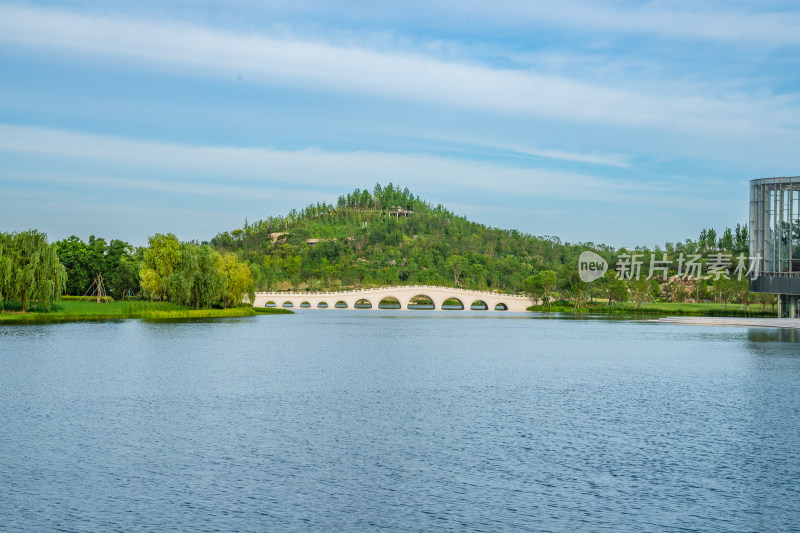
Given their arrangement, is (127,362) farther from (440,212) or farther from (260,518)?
(440,212)

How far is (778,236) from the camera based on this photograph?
6309 cm

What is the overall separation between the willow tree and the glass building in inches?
2127

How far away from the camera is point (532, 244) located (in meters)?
160

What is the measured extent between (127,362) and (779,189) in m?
55.2

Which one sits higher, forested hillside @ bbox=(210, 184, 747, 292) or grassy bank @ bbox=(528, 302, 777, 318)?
forested hillside @ bbox=(210, 184, 747, 292)

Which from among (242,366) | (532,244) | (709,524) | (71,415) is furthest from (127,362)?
(532,244)

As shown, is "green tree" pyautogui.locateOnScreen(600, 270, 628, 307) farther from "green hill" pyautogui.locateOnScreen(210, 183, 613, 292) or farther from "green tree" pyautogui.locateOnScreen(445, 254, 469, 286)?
"green tree" pyautogui.locateOnScreen(445, 254, 469, 286)

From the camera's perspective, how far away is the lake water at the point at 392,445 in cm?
1055

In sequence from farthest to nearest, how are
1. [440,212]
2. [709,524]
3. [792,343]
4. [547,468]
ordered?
[440,212] < [792,343] < [547,468] < [709,524]

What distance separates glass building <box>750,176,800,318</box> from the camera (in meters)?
62.5

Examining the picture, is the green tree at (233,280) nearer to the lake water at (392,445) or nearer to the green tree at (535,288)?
the lake water at (392,445)

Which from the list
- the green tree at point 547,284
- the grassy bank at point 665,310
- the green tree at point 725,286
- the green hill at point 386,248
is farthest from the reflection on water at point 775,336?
the green hill at point 386,248

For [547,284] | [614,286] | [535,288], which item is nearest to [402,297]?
[535,288]

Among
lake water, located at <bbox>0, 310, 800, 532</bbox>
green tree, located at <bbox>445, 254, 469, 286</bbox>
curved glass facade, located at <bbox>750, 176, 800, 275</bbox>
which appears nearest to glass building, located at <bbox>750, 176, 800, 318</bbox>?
curved glass facade, located at <bbox>750, 176, 800, 275</bbox>
